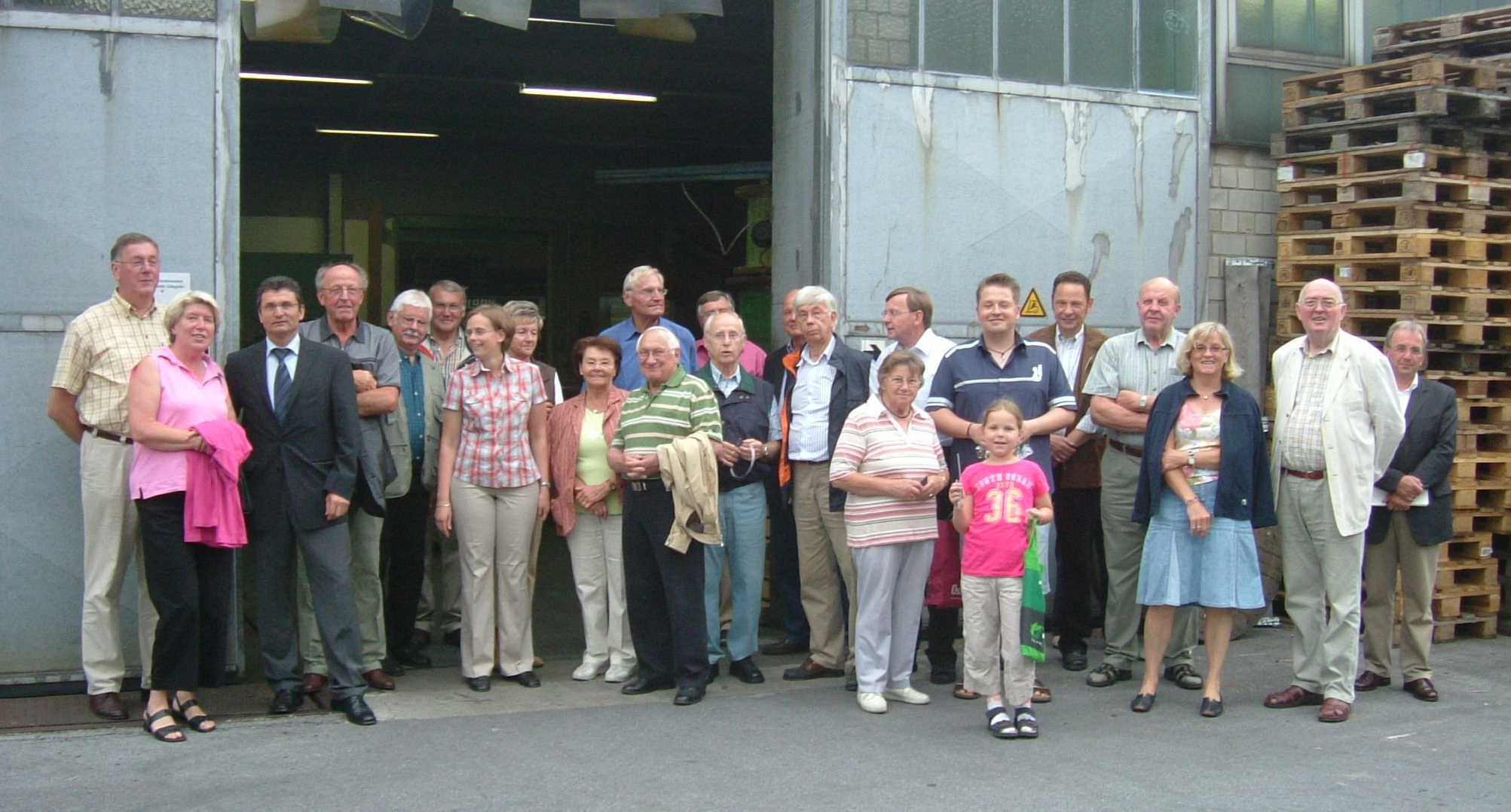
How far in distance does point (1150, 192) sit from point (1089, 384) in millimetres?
2477

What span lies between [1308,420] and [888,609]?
2.22 meters

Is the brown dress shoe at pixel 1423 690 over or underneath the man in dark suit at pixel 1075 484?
underneath

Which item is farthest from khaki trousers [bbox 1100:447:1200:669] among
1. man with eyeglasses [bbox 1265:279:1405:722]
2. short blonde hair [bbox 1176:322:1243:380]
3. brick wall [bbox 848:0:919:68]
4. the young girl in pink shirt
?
brick wall [bbox 848:0:919:68]

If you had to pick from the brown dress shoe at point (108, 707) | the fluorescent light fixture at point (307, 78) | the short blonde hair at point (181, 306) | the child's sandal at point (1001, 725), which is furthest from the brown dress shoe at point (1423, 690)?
the fluorescent light fixture at point (307, 78)

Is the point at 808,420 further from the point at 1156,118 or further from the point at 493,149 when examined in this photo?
the point at 493,149

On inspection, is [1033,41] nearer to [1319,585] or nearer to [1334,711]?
[1319,585]

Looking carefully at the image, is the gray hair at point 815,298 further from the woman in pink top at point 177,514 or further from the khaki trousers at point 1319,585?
the woman in pink top at point 177,514

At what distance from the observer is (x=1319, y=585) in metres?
7.15

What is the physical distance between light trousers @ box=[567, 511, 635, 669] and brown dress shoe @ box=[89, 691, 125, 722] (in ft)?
7.32

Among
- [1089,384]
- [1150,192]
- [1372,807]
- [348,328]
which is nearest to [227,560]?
[348,328]

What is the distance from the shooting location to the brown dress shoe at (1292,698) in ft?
23.5

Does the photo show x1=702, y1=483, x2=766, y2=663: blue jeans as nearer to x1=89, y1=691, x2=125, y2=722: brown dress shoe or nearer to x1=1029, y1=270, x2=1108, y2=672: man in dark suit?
x1=1029, y1=270, x2=1108, y2=672: man in dark suit

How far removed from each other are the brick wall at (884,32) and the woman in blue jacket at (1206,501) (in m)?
2.85

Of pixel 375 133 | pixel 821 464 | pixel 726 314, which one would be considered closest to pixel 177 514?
pixel 726 314
